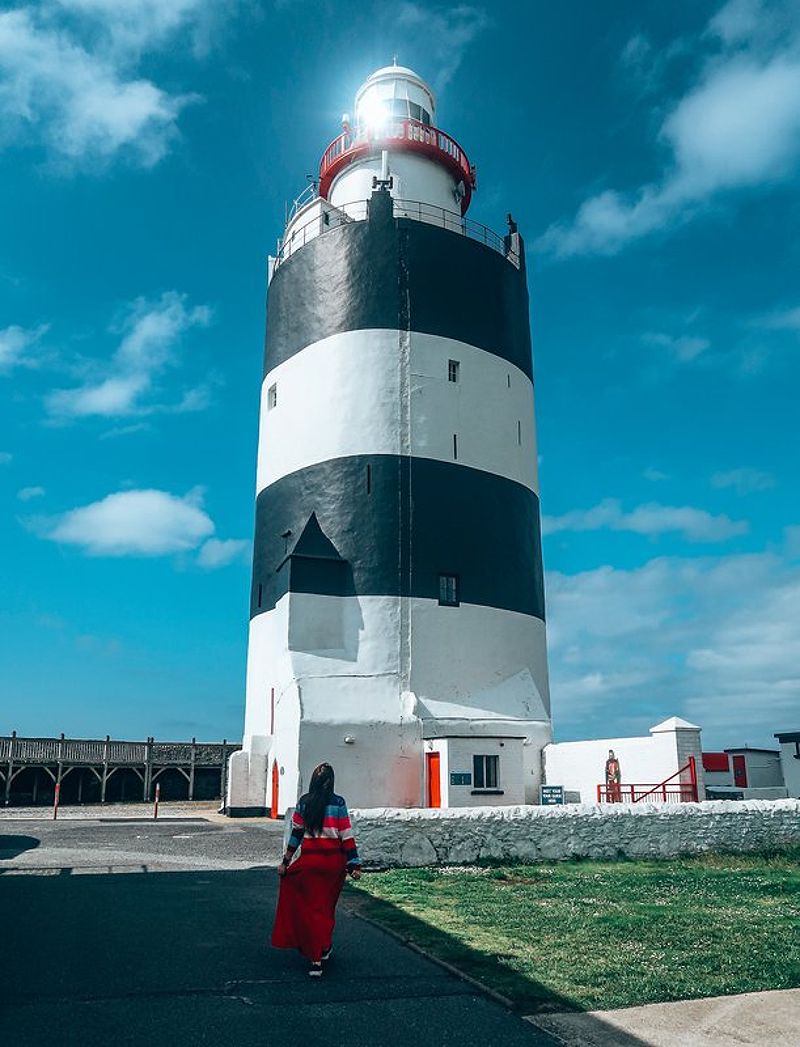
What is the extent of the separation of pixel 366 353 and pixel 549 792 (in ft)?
42.9

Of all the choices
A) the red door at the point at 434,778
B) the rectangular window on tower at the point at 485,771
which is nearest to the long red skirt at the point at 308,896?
the red door at the point at 434,778

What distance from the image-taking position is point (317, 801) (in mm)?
7043

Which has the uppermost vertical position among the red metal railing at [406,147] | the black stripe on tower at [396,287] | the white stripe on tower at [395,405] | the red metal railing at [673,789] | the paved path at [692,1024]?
the red metal railing at [406,147]

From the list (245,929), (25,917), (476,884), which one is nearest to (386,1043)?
(245,929)

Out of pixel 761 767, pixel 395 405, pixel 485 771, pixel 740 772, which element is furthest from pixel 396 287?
pixel 761 767

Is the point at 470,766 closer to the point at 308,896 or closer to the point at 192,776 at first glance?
the point at 308,896

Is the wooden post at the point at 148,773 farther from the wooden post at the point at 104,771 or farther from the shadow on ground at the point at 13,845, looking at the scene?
the shadow on ground at the point at 13,845

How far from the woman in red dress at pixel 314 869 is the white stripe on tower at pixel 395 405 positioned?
1801 centimetres

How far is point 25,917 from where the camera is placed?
333 inches

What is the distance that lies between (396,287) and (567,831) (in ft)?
58.2

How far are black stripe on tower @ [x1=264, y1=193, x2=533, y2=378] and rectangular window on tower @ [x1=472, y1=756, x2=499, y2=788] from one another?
12.2 metres

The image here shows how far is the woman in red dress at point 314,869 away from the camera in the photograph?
6.66 m

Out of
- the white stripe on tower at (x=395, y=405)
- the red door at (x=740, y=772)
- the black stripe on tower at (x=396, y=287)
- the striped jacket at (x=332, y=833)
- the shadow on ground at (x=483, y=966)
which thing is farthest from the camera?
the black stripe on tower at (x=396, y=287)

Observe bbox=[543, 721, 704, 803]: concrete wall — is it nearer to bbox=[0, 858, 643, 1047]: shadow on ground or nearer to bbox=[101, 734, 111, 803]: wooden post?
bbox=[0, 858, 643, 1047]: shadow on ground
